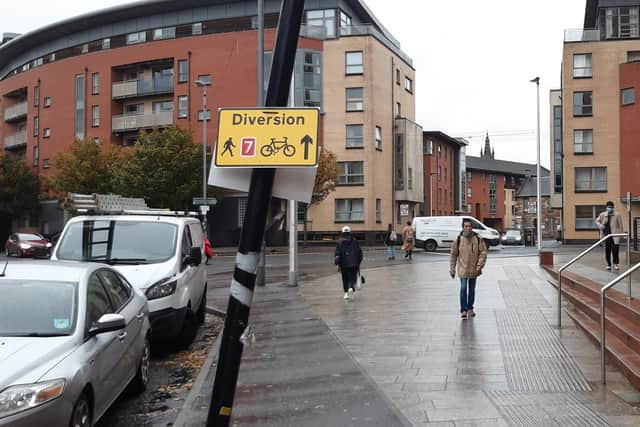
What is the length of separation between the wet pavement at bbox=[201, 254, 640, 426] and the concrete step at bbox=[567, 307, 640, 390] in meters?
0.11

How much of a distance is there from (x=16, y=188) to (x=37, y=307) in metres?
53.1

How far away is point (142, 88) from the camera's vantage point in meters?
51.2

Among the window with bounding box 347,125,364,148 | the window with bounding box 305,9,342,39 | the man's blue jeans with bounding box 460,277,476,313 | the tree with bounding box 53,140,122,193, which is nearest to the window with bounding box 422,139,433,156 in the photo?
the window with bounding box 347,125,364,148

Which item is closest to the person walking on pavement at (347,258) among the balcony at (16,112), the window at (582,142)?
the window at (582,142)

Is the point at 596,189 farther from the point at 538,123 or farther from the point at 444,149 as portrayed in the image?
the point at 444,149

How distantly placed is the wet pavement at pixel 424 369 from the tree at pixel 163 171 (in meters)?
28.7

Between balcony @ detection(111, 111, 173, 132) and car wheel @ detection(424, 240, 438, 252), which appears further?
balcony @ detection(111, 111, 173, 132)

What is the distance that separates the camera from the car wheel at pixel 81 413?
14.6ft

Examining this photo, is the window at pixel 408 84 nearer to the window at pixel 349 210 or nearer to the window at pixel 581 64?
the window at pixel 349 210

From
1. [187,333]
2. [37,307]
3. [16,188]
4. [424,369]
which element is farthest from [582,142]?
[37,307]

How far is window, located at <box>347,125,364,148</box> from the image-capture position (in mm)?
47906

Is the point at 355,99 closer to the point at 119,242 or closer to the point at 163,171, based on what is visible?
the point at 163,171

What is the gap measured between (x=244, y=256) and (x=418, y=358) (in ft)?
17.0

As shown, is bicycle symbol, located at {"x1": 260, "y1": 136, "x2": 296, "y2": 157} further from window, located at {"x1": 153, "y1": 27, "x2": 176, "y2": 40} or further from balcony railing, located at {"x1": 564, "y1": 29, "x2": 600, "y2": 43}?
window, located at {"x1": 153, "y1": 27, "x2": 176, "y2": 40}
